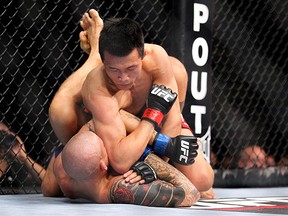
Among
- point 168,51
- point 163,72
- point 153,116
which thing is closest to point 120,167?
point 153,116

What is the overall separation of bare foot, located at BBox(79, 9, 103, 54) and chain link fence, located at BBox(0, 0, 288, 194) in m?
0.54

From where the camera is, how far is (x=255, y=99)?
4.00m

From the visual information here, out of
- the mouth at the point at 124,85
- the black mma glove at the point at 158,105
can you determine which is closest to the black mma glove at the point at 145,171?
the black mma glove at the point at 158,105

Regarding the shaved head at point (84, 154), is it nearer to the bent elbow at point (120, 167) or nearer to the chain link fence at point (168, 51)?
the bent elbow at point (120, 167)

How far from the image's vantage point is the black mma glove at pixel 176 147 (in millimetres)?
2201

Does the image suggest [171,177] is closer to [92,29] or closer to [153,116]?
[153,116]

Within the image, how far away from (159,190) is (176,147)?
0.15 meters

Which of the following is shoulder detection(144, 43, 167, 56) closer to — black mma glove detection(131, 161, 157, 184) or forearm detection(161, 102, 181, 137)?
forearm detection(161, 102, 181, 137)

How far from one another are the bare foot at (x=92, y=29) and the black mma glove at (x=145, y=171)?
1.63ft

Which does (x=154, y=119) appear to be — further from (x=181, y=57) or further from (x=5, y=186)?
(x=5, y=186)

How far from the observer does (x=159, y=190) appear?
2127 millimetres

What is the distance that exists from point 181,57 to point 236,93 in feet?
2.92

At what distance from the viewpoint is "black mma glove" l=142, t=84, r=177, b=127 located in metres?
2.15

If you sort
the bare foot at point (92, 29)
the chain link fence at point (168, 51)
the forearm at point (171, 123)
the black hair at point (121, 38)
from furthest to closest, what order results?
1. the chain link fence at point (168, 51)
2. the bare foot at point (92, 29)
3. the forearm at point (171, 123)
4. the black hair at point (121, 38)
